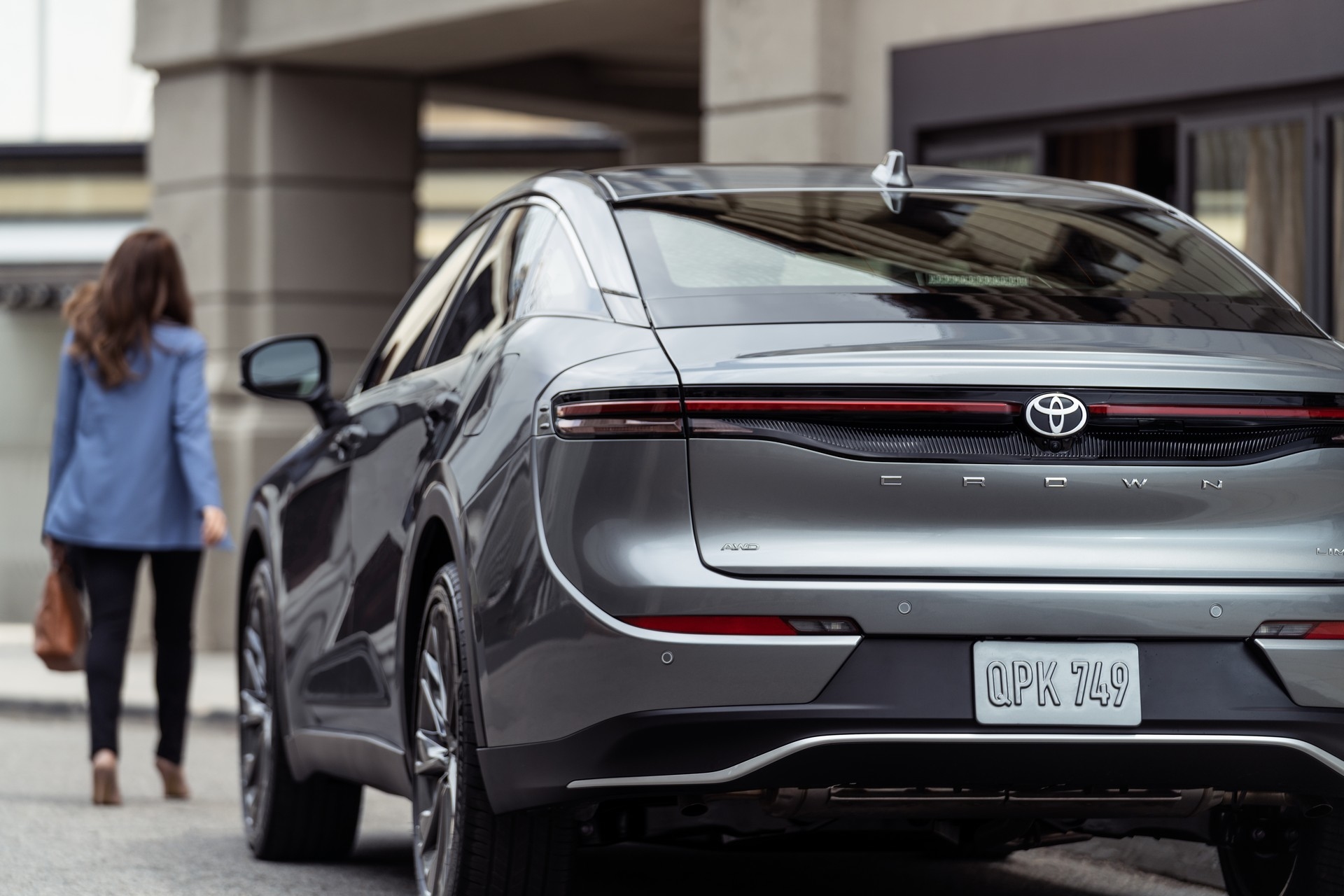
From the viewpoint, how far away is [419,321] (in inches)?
233

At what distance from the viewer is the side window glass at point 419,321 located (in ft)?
18.7

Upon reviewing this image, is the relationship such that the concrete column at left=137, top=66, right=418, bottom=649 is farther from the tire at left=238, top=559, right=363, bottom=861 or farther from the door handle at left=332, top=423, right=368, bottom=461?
the door handle at left=332, top=423, right=368, bottom=461

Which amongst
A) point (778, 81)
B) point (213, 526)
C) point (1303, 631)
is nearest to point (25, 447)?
point (778, 81)

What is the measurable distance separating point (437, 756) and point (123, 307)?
3900 millimetres

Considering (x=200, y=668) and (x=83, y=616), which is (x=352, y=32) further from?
(x=83, y=616)

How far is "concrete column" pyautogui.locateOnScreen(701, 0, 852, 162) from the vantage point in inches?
459

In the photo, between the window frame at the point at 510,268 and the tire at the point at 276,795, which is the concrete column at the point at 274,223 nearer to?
the tire at the point at 276,795

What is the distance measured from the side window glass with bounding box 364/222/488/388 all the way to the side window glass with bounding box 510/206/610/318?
22.0 inches

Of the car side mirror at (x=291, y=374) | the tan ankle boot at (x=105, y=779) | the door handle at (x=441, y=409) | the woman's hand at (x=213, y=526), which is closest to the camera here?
the door handle at (x=441, y=409)

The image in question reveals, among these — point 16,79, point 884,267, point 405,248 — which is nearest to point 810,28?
point 405,248

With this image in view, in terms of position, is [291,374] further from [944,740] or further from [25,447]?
[25,447]

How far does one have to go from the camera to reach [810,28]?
38.2ft

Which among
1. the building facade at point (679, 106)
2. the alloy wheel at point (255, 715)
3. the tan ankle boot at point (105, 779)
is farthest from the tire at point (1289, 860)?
the building facade at point (679, 106)

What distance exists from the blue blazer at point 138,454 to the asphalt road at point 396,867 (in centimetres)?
97
